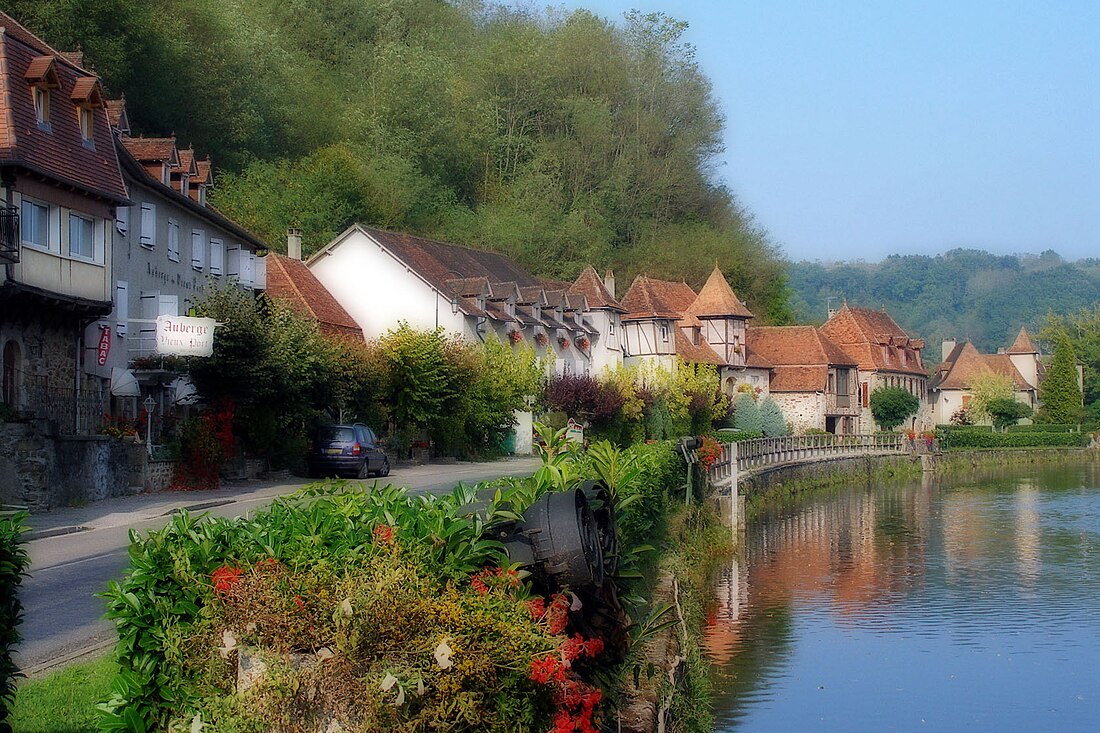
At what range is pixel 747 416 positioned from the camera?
71.4m

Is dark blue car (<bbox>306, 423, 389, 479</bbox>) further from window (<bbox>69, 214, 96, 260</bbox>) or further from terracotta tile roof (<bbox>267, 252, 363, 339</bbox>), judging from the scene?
terracotta tile roof (<bbox>267, 252, 363, 339</bbox>)

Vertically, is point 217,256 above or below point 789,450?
above

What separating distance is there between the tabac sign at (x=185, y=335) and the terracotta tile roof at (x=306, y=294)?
50.9 feet

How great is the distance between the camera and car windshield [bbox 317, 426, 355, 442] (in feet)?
113

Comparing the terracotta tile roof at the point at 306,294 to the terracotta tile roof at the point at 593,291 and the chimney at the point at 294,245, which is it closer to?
the chimney at the point at 294,245

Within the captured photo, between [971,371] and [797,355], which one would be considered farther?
[971,371]

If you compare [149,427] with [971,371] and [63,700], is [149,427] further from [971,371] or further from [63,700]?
[971,371]

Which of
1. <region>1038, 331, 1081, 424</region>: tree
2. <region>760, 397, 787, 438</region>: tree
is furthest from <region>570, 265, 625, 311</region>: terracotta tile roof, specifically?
<region>1038, 331, 1081, 424</region>: tree

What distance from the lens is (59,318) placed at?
1125 inches

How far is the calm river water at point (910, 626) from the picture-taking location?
19.1 meters

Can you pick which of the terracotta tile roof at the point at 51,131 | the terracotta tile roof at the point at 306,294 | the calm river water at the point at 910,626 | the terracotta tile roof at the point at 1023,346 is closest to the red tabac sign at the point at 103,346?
the terracotta tile roof at the point at 51,131

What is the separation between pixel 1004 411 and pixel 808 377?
79.4 feet

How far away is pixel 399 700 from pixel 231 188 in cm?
5546

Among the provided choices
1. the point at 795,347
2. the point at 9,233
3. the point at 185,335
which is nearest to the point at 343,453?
the point at 185,335
